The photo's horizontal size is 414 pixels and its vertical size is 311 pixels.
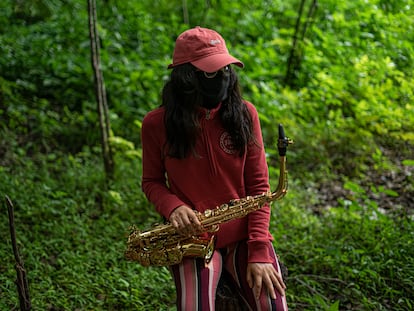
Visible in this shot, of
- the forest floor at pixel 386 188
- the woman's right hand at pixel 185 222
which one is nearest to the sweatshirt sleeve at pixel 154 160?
the woman's right hand at pixel 185 222

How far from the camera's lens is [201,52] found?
2592 mm

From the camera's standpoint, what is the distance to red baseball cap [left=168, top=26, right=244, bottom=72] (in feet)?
8.41

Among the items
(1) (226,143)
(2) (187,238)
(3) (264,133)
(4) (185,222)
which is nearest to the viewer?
(4) (185,222)

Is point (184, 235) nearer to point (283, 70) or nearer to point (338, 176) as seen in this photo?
point (338, 176)

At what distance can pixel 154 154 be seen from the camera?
280cm

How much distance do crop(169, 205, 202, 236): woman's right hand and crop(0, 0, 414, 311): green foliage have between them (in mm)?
1059

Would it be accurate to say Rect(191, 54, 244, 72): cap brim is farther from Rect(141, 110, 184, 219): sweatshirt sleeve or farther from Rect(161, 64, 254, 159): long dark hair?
Rect(141, 110, 184, 219): sweatshirt sleeve

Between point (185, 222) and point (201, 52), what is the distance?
881 millimetres

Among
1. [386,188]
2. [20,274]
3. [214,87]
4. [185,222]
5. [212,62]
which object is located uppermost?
[212,62]

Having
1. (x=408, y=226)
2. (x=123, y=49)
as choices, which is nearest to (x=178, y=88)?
(x=408, y=226)

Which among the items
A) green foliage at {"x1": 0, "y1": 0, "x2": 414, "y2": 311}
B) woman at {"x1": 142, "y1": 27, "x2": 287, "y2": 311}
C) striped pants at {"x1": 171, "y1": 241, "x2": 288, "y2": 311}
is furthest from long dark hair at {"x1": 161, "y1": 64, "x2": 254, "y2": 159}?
green foliage at {"x1": 0, "y1": 0, "x2": 414, "y2": 311}

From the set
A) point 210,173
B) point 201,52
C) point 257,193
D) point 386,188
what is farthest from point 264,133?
point 201,52

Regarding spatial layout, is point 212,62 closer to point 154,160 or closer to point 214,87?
point 214,87

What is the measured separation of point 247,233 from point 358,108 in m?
4.22
